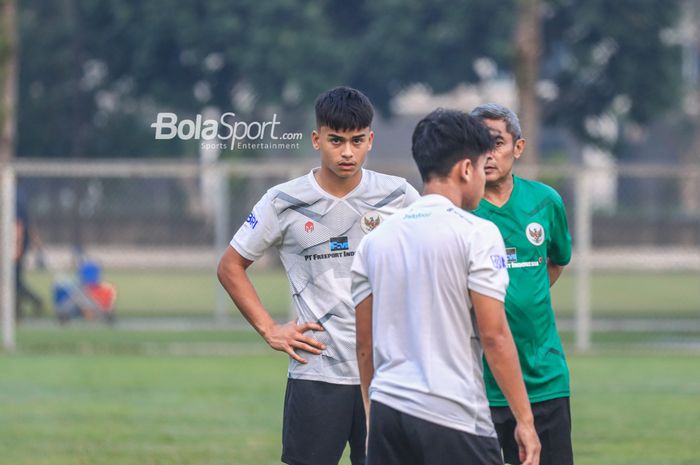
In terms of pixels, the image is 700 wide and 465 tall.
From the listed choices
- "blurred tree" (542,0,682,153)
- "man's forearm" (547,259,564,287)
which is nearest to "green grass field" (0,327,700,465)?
"man's forearm" (547,259,564,287)

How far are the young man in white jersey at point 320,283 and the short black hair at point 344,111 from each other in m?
0.13

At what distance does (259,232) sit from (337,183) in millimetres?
387

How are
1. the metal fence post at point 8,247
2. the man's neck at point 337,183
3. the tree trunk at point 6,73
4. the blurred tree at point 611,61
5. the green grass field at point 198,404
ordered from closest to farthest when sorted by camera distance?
the man's neck at point 337,183, the green grass field at point 198,404, the metal fence post at point 8,247, the tree trunk at point 6,73, the blurred tree at point 611,61

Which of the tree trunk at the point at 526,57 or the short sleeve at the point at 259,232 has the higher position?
the tree trunk at the point at 526,57

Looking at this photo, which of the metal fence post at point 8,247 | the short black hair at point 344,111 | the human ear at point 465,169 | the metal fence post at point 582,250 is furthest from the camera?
the metal fence post at point 582,250

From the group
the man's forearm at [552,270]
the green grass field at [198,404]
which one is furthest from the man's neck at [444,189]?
the green grass field at [198,404]

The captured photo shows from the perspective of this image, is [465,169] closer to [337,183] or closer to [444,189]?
[444,189]

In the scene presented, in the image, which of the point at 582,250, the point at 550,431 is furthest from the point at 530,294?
the point at 582,250

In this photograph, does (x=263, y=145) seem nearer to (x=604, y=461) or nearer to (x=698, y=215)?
(x=604, y=461)

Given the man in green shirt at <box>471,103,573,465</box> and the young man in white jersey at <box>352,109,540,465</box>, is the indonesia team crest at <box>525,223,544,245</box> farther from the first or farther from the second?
the young man in white jersey at <box>352,109,540,465</box>

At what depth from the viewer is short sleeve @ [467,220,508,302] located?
4.47 meters

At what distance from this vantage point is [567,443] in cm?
606

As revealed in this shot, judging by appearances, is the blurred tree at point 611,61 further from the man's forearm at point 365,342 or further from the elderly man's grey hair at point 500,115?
the man's forearm at point 365,342

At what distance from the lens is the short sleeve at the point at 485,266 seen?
14.7ft
